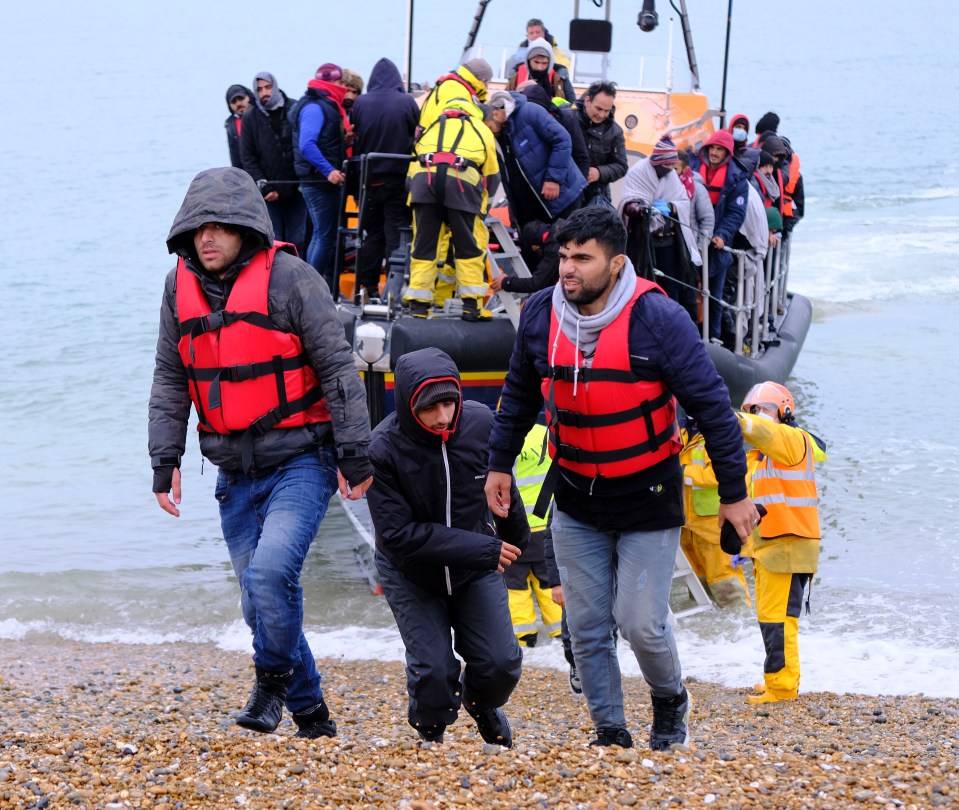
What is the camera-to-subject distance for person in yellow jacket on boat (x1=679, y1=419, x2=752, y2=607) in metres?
6.37

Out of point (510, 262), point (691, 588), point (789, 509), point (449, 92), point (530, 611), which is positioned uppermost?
point (449, 92)

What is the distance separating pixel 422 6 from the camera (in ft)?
205

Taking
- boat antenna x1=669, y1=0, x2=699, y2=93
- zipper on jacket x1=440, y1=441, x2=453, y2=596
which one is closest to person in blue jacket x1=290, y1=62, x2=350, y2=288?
boat antenna x1=669, y1=0, x2=699, y2=93

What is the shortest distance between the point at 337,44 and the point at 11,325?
39.3 m

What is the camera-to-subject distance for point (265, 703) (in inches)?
148

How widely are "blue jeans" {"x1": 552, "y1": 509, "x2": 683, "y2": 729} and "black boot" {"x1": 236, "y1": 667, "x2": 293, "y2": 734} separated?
895 millimetres

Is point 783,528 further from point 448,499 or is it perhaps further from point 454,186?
point 454,186

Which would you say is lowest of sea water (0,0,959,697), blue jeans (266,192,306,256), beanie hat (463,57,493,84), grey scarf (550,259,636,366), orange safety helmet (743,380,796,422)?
sea water (0,0,959,697)

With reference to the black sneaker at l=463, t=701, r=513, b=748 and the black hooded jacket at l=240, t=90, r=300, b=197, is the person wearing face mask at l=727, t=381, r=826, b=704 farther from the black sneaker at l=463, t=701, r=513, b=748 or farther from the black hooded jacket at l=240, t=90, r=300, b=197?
the black hooded jacket at l=240, t=90, r=300, b=197

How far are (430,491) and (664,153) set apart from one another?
449 cm

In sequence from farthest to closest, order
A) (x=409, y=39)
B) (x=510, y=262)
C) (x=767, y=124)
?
1. (x=767, y=124)
2. (x=409, y=39)
3. (x=510, y=262)

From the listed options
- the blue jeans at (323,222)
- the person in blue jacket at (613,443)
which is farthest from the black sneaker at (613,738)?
the blue jeans at (323,222)

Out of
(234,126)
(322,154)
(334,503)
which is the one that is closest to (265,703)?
(322,154)

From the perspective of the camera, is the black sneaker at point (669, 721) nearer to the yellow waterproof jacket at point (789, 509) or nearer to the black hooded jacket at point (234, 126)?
the yellow waterproof jacket at point (789, 509)
